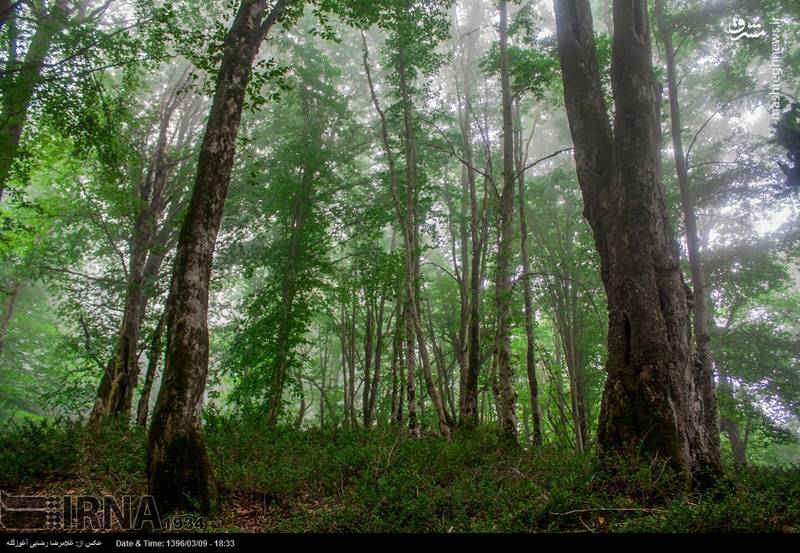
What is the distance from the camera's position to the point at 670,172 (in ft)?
54.1

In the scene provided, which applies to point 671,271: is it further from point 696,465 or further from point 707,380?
point 707,380

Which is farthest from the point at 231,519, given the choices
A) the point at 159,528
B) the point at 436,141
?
the point at 436,141

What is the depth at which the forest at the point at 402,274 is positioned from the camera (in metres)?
4.85

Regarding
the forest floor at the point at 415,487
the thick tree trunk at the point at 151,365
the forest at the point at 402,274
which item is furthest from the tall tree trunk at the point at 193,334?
the thick tree trunk at the point at 151,365

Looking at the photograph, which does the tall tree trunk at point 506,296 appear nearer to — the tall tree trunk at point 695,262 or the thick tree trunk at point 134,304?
the tall tree trunk at point 695,262

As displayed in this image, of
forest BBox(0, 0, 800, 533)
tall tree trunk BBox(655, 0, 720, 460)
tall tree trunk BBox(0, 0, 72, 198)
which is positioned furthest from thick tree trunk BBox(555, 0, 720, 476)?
tall tree trunk BBox(0, 0, 72, 198)

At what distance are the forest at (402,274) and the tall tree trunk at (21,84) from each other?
58 millimetres

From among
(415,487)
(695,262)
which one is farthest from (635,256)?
(695,262)

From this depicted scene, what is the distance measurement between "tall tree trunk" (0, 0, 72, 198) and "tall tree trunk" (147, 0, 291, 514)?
5180 millimetres

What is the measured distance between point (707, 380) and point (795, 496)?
A: 592 cm

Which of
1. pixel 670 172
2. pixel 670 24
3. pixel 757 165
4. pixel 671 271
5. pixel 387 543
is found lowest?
pixel 387 543

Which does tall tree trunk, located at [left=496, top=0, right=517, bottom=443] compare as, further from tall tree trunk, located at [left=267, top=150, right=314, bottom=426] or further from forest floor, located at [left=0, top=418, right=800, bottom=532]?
tall tree trunk, located at [left=267, top=150, right=314, bottom=426]

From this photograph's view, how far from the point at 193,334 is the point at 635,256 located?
18.8 ft

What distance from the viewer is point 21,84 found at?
8008mm
